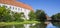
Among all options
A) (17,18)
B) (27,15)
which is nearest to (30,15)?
(27,15)

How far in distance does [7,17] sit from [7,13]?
1293 millimetres

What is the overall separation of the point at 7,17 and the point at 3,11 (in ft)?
4.61

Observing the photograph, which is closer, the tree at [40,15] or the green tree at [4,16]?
the green tree at [4,16]

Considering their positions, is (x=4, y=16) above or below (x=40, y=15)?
above

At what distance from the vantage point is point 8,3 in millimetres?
54562

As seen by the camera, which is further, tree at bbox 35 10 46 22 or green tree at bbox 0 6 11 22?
tree at bbox 35 10 46 22

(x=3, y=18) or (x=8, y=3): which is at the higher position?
(x=8, y=3)

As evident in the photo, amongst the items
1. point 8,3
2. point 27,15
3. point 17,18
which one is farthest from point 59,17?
point 17,18

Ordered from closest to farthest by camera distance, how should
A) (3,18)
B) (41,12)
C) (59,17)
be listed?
(3,18) < (41,12) < (59,17)

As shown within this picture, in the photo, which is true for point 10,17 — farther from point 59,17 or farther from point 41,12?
point 59,17

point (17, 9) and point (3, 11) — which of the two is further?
point (17, 9)

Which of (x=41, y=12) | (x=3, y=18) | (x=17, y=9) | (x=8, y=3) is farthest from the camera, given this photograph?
(x=41, y=12)

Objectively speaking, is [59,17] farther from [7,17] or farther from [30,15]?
[7,17]

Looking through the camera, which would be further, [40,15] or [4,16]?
[40,15]
